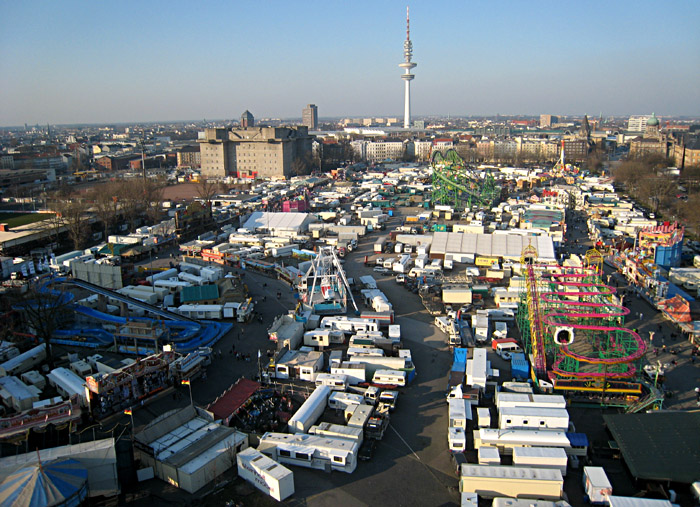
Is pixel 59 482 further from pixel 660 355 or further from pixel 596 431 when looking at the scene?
pixel 660 355

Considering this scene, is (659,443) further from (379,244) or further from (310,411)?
(379,244)

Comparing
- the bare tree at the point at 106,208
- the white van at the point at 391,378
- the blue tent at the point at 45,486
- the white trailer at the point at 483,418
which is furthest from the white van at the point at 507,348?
the bare tree at the point at 106,208

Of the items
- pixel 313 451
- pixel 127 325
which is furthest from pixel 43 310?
pixel 313 451

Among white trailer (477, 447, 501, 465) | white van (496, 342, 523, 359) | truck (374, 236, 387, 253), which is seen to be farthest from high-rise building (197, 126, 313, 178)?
white trailer (477, 447, 501, 465)

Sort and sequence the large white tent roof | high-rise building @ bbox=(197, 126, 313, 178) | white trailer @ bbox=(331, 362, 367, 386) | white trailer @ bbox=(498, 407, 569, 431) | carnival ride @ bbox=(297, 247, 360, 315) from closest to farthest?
1. white trailer @ bbox=(498, 407, 569, 431)
2. white trailer @ bbox=(331, 362, 367, 386)
3. carnival ride @ bbox=(297, 247, 360, 315)
4. the large white tent roof
5. high-rise building @ bbox=(197, 126, 313, 178)

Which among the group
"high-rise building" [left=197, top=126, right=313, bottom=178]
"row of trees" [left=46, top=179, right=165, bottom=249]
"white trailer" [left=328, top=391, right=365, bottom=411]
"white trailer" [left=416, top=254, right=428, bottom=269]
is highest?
"high-rise building" [left=197, top=126, right=313, bottom=178]

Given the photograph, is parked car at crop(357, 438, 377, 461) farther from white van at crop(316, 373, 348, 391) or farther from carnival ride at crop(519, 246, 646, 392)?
carnival ride at crop(519, 246, 646, 392)

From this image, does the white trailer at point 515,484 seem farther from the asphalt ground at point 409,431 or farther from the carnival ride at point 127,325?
the carnival ride at point 127,325
